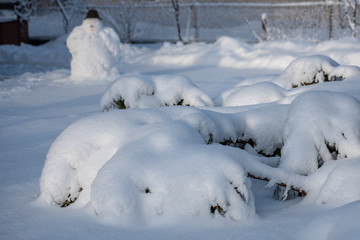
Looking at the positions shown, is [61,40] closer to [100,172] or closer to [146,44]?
[146,44]

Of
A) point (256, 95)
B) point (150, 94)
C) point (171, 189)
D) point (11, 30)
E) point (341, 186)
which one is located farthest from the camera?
point (11, 30)

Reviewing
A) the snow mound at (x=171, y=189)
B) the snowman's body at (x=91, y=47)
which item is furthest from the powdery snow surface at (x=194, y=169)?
the snowman's body at (x=91, y=47)

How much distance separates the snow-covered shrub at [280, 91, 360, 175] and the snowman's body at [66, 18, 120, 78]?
24.4 feet

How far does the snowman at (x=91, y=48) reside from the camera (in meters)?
10.2

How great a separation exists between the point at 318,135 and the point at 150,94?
216 cm

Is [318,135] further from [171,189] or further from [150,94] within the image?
[150,94]

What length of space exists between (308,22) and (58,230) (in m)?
15.1

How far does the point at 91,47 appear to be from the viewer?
1023 centimetres

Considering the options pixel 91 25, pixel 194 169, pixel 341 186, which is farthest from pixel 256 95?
pixel 91 25

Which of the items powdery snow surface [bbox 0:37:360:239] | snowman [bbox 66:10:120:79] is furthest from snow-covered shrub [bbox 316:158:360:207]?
snowman [bbox 66:10:120:79]

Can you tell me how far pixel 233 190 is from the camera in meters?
2.91

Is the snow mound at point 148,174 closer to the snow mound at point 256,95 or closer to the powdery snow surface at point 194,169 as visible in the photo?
the powdery snow surface at point 194,169

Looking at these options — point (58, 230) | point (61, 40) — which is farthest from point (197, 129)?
point (61, 40)

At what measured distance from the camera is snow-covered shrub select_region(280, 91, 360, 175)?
132 inches
